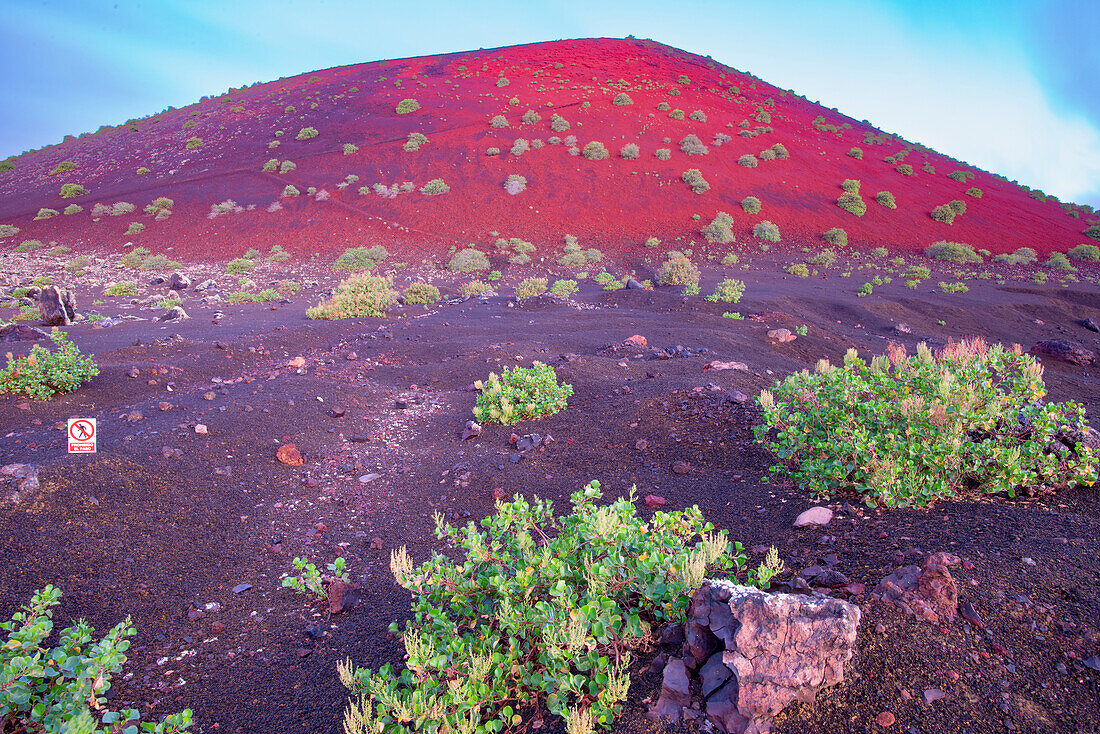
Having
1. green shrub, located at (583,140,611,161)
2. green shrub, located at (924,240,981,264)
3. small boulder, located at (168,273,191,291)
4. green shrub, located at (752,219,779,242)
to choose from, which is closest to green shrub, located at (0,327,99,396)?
small boulder, located at (168,273,191,291)

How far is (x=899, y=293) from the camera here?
1579cm

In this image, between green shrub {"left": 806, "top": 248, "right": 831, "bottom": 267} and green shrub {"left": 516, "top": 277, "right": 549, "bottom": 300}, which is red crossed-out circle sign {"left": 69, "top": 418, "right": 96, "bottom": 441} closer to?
green shrub {"left": 516, "top": 277, "right": 549, "bottom": 300}

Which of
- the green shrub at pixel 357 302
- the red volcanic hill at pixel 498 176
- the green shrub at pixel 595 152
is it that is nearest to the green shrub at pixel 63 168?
the red volcanic hill at pixel 498 176

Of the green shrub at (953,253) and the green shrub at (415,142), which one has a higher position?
the green shrub at (415,142)

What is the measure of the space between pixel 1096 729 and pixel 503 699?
6.44ft

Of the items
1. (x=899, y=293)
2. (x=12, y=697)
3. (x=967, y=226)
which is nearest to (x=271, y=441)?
(x=12, y=697)

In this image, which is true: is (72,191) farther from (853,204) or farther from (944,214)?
(944,214)

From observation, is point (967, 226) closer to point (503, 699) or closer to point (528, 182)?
point (528, 182)

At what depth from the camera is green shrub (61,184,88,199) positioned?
1161 inches

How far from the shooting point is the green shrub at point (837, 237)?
2370 centimetres

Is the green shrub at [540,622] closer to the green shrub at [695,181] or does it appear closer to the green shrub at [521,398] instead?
the green shrub at [521,398]

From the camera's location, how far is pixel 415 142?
101 feet

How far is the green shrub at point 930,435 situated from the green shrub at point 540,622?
3.97ft

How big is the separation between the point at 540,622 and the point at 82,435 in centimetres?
397
